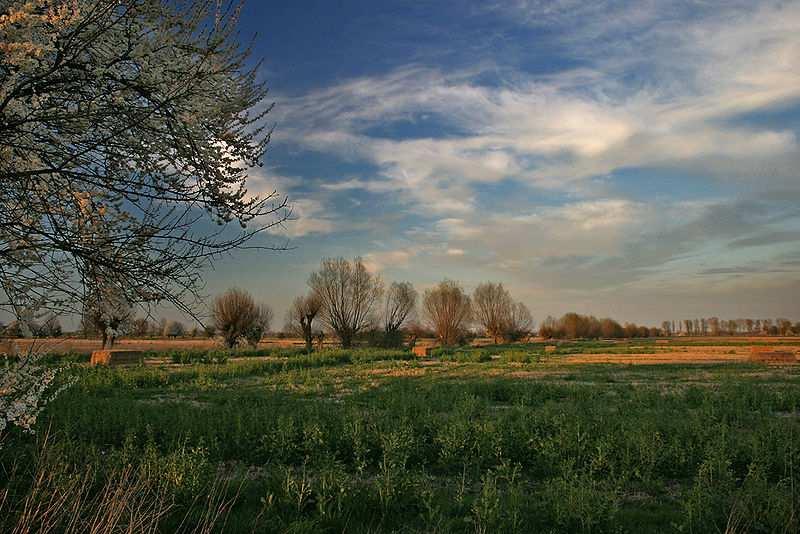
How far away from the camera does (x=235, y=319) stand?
4084 centimetres

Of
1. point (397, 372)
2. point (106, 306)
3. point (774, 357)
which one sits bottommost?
point (774, 357)

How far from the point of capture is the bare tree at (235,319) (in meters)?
40.2

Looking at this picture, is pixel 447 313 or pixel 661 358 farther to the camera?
pixel 447 313

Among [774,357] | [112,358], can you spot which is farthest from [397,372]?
[774,357]

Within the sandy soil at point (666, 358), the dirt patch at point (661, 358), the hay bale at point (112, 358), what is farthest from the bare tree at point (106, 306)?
the sandy soil at point (666, 358)

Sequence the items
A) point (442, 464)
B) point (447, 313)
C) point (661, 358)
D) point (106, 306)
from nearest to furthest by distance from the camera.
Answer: point (106, 306) < point (442, 464) < point (661, 358) < point (447, 313)

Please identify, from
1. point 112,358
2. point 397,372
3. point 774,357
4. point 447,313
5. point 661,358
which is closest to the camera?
point 397,372

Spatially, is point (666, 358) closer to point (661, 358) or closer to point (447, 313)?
point (661, 358)

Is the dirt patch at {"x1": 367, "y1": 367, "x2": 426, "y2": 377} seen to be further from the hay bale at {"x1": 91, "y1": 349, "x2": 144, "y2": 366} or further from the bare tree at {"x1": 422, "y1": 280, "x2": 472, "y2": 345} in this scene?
the bare tree at {"x1": 422, "y1": 280, "x2": 472, "y2": 345}

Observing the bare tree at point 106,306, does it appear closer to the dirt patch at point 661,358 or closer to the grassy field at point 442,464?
the grassy field at point 442,464

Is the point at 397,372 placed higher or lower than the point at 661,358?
higher

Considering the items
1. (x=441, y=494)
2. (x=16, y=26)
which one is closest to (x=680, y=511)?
(x=441, y=494)

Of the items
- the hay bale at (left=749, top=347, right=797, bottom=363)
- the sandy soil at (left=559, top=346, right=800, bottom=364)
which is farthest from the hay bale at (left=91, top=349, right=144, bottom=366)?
the hay bale at (left=749, top=347, right=797, bottom=363)

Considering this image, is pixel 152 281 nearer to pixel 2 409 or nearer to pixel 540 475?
pixel 2 409
